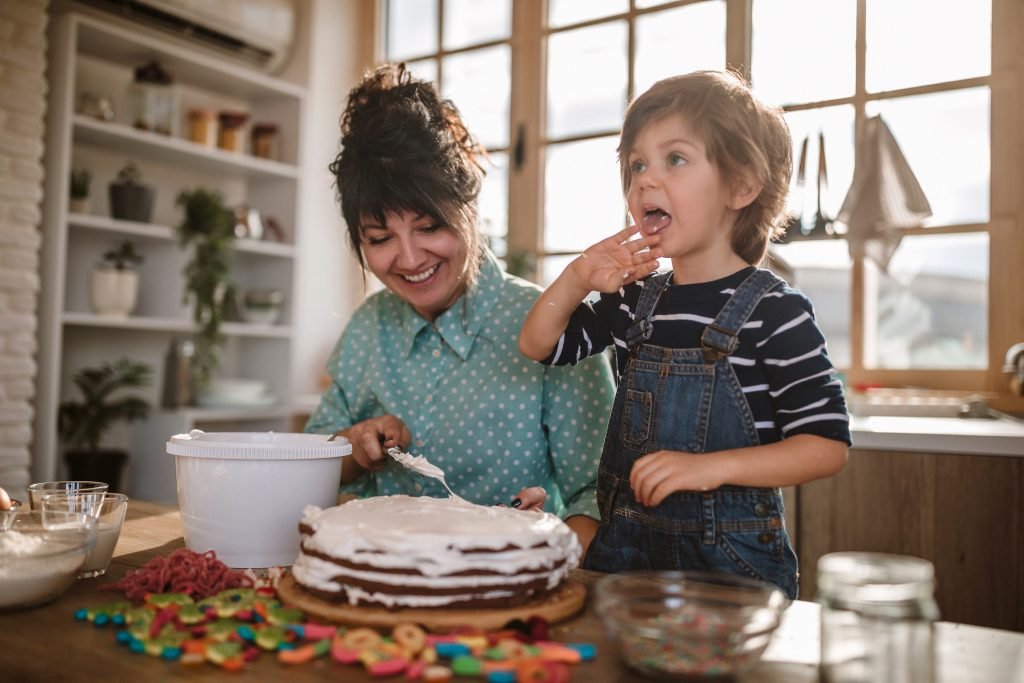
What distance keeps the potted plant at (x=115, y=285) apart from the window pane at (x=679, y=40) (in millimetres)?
2165

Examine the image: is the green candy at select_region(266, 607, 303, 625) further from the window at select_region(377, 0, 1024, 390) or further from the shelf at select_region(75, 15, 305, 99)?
the shelf at select_region(75, 15, 305, 99)

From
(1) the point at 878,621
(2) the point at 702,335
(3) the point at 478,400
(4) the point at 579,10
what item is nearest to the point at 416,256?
(3) the point at 478,400

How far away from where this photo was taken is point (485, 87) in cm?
414

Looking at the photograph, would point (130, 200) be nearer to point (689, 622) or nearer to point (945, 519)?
point (945, 519)

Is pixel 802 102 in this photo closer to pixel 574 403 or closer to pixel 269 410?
pixel 574 403

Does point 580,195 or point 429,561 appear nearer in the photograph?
point 429,561

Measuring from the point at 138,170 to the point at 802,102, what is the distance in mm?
2697

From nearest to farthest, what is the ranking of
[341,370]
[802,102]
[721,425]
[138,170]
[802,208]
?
[721,425]
[341,370]
[802,208]
[802,102]
[138,170]

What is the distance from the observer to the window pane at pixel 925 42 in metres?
2.86

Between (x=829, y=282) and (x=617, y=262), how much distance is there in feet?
7.04

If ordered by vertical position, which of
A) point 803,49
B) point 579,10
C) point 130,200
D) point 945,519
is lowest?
point 945,519

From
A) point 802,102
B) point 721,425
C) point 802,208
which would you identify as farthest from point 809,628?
point 802,102

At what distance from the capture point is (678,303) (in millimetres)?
1227

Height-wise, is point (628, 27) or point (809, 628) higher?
point (628, 27)
